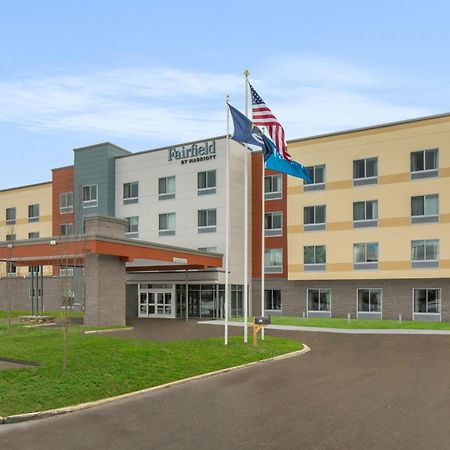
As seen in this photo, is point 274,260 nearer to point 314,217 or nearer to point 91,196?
point 314,217

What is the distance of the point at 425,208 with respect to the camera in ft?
127

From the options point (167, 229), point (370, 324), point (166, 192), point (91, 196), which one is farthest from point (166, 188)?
point (370, 324)

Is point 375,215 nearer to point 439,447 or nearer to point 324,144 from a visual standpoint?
point 324,144

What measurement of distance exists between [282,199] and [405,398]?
32.9 m

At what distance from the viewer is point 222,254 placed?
43219mm

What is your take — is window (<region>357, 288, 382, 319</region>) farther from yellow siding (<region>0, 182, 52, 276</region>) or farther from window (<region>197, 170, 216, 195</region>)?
yellow siding (<region>0, 182, 52, 276</region>)

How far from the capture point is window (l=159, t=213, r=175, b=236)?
154 ft

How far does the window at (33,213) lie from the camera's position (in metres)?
59.1

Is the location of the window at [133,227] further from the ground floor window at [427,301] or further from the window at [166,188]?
the ground floor window at [427,301]

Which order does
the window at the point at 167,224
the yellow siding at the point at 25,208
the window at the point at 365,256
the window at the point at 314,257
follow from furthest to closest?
1. the yellow siding at the point at 25,208
2. the window at the point at 167,224
3. the window at the point at 314,257
4. the window at the point at 365,256

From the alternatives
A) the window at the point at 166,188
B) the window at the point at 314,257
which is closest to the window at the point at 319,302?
the window at the point at 314,257

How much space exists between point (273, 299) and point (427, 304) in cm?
1205

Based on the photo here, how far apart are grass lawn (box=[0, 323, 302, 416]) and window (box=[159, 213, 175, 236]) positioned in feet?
74.6

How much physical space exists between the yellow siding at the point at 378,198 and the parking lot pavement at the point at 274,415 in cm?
2229
